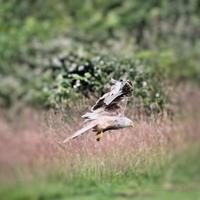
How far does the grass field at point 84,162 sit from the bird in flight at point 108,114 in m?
0.03

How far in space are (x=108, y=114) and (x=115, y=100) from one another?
34 mm

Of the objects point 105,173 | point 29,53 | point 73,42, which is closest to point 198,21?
point 73,42

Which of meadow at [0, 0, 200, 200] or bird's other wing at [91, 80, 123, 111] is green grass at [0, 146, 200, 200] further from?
bird's other wing at [91, 80, 123, 111]

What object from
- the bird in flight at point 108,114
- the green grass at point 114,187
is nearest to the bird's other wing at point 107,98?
the bird in flight at point 108,114

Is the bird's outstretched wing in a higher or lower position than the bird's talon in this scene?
higher

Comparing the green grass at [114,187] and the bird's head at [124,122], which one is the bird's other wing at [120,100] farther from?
the green grass at [114,187]

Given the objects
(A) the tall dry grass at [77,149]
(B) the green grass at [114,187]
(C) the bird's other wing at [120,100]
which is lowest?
(B) the green grass at [114,187]

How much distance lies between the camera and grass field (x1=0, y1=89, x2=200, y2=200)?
1.09 m

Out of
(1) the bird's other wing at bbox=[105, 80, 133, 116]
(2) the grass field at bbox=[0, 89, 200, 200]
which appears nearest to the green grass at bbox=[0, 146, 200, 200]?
(2) the grass field at bbox=[0, 89, 200, 200]

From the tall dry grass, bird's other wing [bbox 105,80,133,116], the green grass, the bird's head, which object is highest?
bird's other wing [bbox 105,80,133,116]

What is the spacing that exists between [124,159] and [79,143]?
89 millimetres

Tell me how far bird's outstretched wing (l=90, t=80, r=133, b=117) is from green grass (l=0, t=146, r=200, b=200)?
0.12 m

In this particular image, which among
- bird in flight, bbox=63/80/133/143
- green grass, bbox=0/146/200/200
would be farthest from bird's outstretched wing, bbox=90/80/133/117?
green grass, bbox=0/146/200/200

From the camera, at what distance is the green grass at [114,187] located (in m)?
1.08
